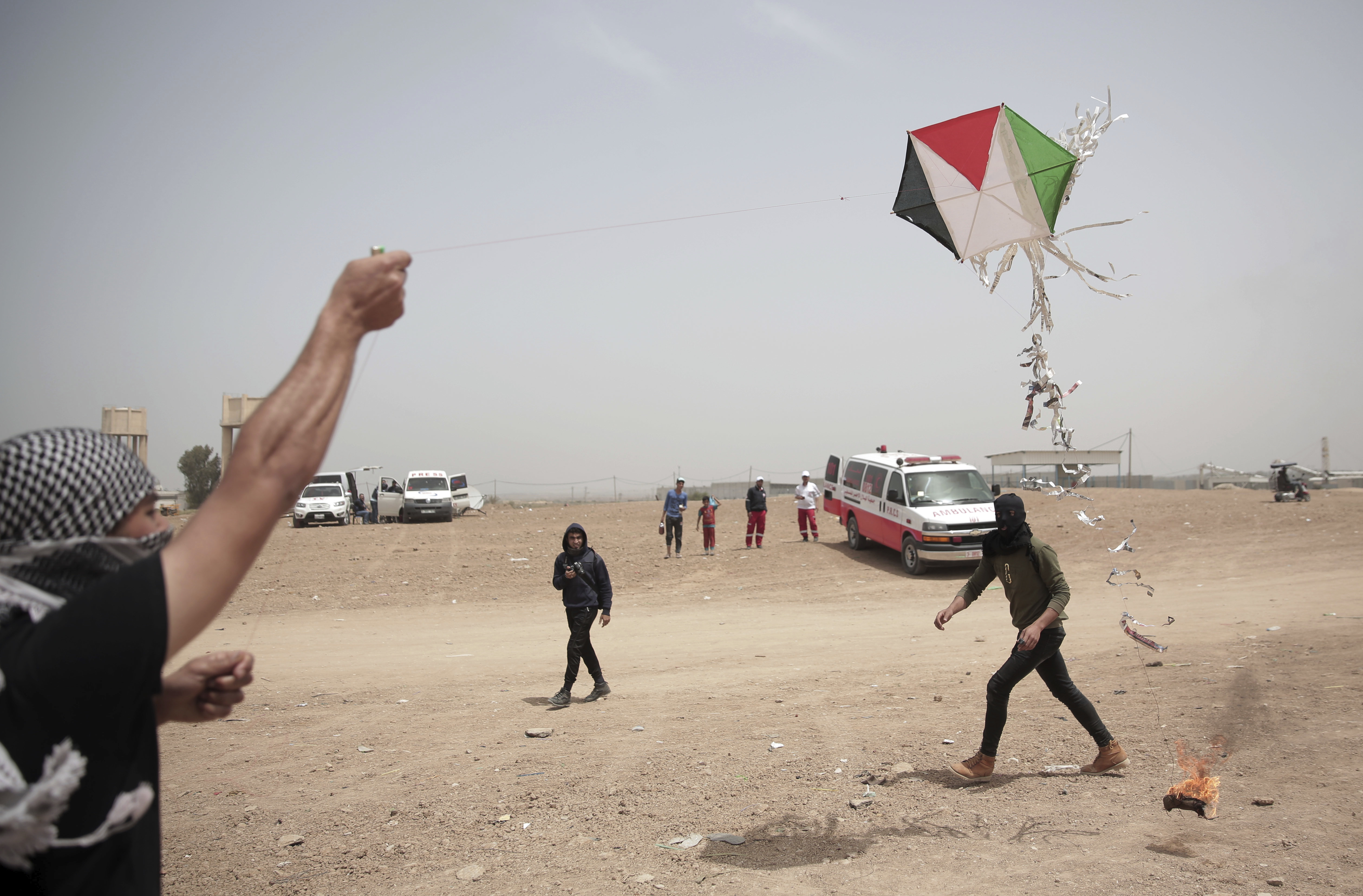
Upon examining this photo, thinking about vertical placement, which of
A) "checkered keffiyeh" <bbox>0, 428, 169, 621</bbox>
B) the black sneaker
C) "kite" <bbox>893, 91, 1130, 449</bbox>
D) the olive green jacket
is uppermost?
"kite" <bbox>893, 91, 1130, 449</bbox>

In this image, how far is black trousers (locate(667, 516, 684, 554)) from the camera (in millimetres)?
19875

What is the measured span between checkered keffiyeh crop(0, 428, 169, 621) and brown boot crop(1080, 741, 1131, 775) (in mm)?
6058

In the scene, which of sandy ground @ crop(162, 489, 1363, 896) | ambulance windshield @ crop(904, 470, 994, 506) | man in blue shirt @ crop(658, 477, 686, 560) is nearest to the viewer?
sandy ground @ crop(162, 489, 1363, 896)

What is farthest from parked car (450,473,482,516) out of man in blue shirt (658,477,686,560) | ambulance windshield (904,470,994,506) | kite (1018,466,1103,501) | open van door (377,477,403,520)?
kite (1018,466,1103,501)

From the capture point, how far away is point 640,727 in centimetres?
725

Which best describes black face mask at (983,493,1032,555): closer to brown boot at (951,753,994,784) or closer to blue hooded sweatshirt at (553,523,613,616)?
brown boot at (951,753,994,784)

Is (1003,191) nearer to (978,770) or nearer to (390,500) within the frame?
(978,770)

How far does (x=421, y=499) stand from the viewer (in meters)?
30.5

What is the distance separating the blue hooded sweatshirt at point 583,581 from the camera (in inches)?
337

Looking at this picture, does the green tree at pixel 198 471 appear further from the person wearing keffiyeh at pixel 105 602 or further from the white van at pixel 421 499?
the person wearing keffiyeh at pixel 105 602

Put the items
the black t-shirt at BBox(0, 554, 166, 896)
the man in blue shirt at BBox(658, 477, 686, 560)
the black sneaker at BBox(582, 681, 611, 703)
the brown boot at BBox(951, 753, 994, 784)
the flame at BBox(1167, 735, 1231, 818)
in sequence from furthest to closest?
the man in blue shirt at BBox(658, 477, 686, 560)
the black sneaker at BBox(582, 681, 611, 703)
the brown boot at BBox(951, 753, 994, 784)
the flame at BBox(1167, 735, 1231, 818)
the black t-shirt at BBox(0, 554, 166, 896)

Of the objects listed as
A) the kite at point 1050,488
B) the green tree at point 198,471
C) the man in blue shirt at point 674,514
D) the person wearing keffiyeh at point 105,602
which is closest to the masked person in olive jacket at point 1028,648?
the kite at point 1050,488

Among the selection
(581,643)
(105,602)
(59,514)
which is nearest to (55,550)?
(59,514)

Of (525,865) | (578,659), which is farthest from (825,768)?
(578,659)
